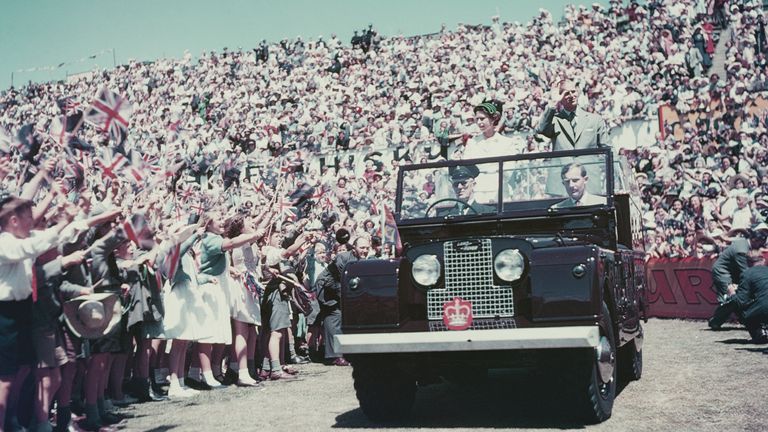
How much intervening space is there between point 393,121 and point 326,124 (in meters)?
2.59

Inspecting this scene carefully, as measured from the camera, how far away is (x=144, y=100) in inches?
1539

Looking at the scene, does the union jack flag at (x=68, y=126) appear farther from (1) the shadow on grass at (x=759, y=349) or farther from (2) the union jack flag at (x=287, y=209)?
(1) the shadow on grass at (x=759, y=349)

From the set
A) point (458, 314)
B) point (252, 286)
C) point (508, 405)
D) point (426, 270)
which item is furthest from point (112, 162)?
point (508, 405)

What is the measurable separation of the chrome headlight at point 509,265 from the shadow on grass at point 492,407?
0.88m


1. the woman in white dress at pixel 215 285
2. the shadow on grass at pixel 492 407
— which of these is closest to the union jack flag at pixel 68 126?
the woman in white dress at pixel 215 285

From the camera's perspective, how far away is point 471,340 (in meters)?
6.49

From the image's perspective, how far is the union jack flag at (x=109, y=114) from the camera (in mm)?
7820

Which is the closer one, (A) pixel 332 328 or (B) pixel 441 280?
(B) pixel 441 280

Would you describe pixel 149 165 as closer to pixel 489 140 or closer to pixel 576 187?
pixel 489 140

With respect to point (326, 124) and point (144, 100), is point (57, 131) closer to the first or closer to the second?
point (326, 124)

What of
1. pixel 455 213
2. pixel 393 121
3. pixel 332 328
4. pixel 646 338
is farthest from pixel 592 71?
pixel 455 213

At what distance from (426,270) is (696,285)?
10.8 metres

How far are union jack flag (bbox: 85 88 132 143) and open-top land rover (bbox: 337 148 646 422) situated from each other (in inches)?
97.1

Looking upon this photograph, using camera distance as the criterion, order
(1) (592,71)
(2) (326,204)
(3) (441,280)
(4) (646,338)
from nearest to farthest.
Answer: (3) (441,280) < (4) (646,338) < (2) (326,204) < (1) (592,71)
